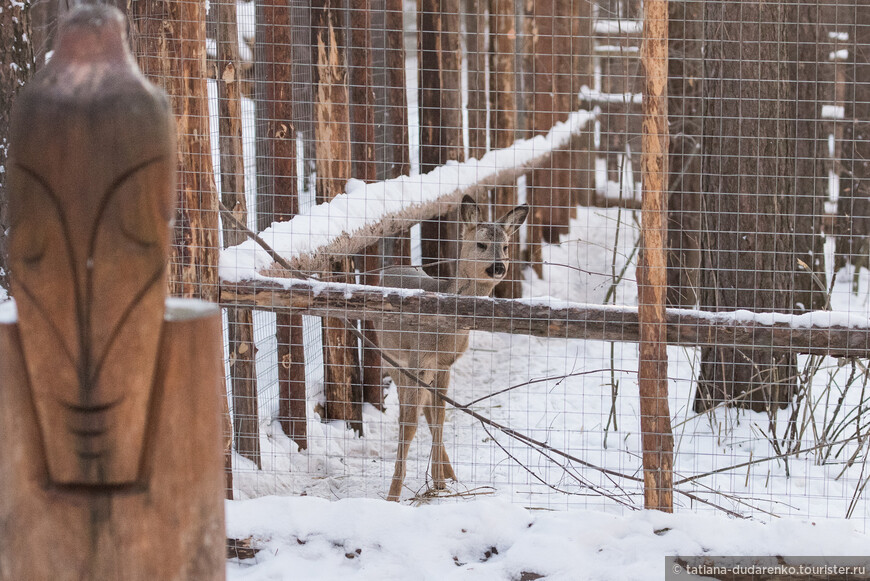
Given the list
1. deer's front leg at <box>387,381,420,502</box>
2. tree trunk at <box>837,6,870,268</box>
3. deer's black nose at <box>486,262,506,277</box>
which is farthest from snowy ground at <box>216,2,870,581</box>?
tree trunk at <box>837,6,870,268</box>

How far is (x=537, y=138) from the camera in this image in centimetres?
1005

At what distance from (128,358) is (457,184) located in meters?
5.60

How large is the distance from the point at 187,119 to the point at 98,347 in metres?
2.75

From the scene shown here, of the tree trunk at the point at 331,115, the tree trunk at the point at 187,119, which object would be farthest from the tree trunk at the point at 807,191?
the tree trunk at the point at 187,119

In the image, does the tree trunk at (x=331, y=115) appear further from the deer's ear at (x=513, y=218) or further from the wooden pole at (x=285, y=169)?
the deer's ear at (x=513, y=218)

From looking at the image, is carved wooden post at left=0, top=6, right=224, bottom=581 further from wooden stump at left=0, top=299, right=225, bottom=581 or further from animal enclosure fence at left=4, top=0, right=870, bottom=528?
animal enclosure fence at left=4, top=0, right=870, bottom=528

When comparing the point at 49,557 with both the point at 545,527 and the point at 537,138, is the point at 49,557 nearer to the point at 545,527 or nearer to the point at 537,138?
the point at 545,527

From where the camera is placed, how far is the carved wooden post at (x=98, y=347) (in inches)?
56.9

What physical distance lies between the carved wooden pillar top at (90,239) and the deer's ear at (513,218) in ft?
15.5

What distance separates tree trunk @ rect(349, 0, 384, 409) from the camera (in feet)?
20.9

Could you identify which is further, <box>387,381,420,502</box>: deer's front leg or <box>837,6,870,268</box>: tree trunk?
<box>837,6,870,268</box>: tree trunk

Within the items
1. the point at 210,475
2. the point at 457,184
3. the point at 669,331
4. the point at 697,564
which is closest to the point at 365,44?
the point at 457,184

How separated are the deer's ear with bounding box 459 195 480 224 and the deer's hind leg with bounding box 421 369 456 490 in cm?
113

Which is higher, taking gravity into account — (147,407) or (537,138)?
(537,138)
